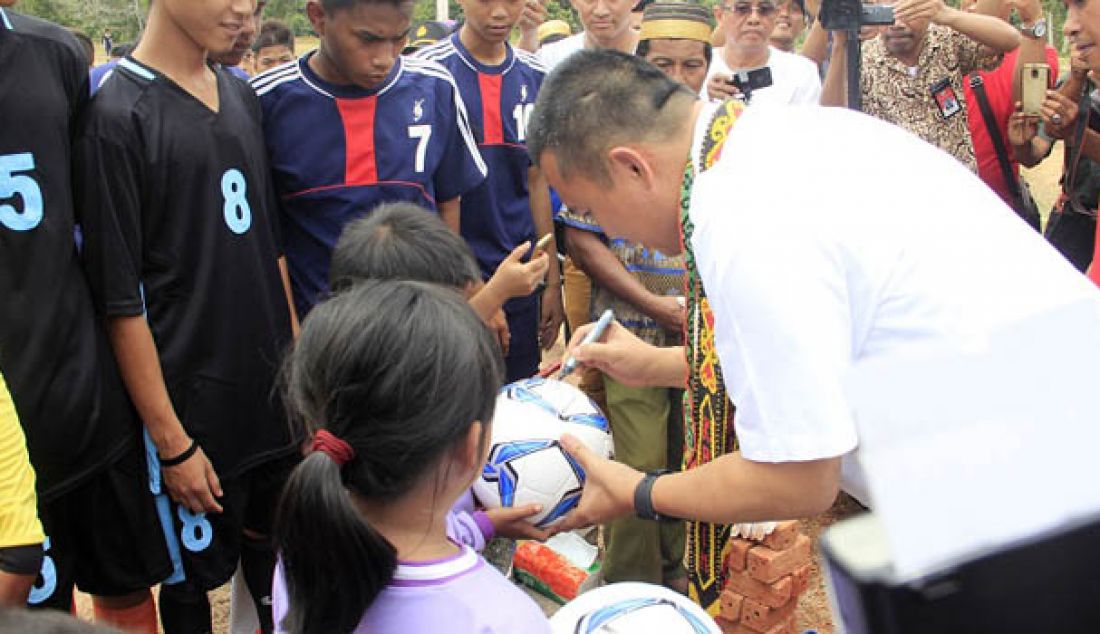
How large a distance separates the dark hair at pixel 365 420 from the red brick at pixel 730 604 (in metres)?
1.74

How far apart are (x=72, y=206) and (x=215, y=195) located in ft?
1.22

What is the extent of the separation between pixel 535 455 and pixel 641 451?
136cm

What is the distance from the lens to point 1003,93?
4930mm

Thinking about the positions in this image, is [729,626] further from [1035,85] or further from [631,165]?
[1035,85]

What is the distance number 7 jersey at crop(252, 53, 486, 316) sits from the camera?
10.0 ft

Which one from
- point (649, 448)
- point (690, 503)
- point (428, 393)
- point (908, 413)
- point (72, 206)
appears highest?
point (908, 413)

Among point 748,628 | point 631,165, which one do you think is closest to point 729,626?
point 748,628

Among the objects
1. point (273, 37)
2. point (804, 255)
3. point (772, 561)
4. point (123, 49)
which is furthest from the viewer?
point (273, 37)

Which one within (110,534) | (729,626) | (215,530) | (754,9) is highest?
(754,9)

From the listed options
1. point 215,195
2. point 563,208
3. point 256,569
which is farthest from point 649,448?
point 215,195

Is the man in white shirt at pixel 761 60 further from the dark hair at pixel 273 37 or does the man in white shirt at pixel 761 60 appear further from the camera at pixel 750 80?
the dark hair at pixel 273 37

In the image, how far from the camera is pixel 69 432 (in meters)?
2.44

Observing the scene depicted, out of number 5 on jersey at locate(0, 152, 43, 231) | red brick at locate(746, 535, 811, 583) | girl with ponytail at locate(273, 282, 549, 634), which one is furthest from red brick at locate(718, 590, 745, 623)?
number 5 on jersey at locate(0, 152, 43, 231)

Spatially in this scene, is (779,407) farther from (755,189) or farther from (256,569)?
(256,569)
